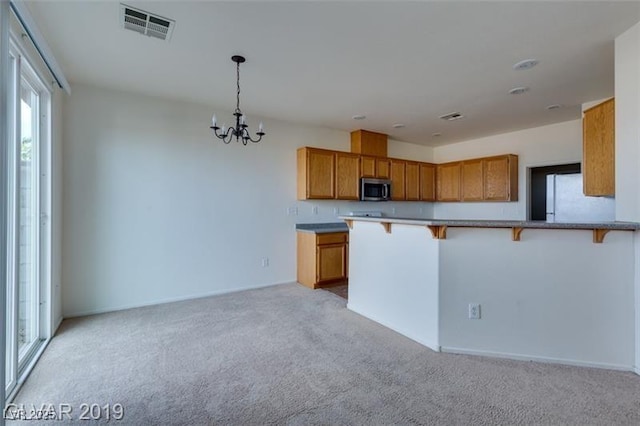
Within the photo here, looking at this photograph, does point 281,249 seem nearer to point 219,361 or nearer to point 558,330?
point 219,361

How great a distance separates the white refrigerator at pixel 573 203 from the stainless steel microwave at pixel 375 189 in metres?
2.56

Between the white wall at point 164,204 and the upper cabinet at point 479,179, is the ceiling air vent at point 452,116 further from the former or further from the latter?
the white wall at point 164,204

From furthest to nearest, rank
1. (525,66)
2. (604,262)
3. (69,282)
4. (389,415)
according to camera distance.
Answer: (69,282) → (525,66) → (604,262) → (389,415)

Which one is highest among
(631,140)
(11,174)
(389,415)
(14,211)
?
(631,140)

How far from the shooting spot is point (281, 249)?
15.3 feet

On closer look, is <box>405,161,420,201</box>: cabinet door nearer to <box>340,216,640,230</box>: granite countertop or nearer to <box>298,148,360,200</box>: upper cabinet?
<box>298,148,360,200</box>: upper cabinet

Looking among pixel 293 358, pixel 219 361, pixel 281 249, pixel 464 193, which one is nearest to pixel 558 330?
pixel 293 358

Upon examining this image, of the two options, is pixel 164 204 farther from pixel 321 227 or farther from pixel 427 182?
pixel 427 182

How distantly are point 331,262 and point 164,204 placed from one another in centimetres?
245

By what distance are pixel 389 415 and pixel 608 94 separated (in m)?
4.35

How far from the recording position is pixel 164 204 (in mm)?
3770

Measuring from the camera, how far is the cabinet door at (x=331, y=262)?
443cm

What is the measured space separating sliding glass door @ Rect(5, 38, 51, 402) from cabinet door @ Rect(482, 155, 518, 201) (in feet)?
20.3

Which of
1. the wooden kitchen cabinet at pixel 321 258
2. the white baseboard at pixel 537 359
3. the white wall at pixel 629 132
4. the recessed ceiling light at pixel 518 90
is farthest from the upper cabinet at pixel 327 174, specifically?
the white wall at pixel 629 132
